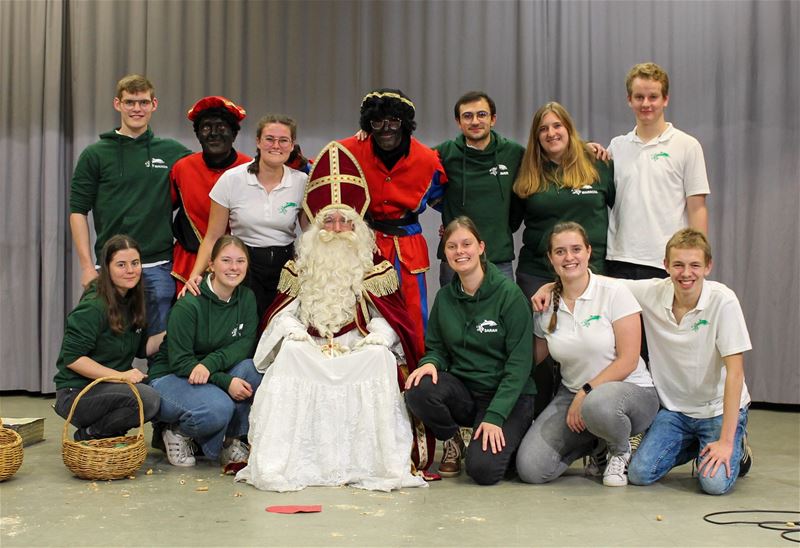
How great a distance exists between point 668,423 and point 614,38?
133 inches

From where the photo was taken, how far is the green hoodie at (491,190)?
185 inches

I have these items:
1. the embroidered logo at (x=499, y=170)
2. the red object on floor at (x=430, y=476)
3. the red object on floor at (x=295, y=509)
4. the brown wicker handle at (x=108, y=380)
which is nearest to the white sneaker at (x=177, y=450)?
the brown wicker handle at (x=108, y=380)

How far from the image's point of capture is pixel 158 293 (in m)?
4.87

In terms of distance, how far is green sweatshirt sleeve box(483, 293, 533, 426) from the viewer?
4.06 m

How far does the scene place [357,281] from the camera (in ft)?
14.5

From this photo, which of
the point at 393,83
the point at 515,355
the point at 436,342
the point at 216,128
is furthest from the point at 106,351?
the point at 393,83

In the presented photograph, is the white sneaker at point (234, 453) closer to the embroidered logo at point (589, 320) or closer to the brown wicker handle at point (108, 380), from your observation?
the brown wicker handle at point (108, 380)

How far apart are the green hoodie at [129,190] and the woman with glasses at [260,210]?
0.36 m

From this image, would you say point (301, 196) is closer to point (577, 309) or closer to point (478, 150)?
point (478, 150)

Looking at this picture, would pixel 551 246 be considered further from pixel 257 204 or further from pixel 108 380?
pixel 108 380

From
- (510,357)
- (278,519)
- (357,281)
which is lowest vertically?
(278,519)

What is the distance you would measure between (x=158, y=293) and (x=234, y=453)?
98 cm

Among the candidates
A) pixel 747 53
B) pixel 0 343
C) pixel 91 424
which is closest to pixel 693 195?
pixel 747 53

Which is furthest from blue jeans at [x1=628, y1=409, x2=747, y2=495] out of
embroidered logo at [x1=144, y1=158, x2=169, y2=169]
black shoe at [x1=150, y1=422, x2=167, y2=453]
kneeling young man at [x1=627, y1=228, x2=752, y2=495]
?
embroidered logo at [x1=144, y1=158, x2=169, y2=169]
